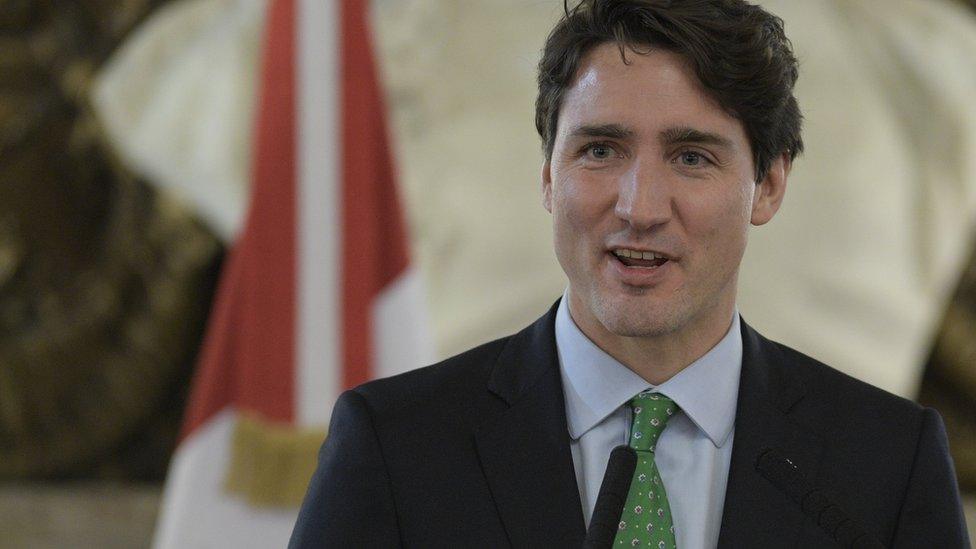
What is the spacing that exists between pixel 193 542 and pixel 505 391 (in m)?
1.88

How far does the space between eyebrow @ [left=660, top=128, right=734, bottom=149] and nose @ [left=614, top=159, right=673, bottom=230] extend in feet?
0.10

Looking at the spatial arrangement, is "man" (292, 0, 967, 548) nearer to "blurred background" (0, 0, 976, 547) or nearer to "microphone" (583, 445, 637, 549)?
"microphone" (583, 445, 637, 549)

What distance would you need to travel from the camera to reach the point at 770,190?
4.85ft

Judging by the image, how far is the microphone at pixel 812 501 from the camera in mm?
1235

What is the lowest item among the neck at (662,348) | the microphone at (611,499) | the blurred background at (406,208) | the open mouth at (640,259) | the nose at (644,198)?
the microphone at (611,499)

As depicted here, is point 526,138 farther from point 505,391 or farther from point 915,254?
point 505,391

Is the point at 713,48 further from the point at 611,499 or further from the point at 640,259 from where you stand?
the point at 611,499

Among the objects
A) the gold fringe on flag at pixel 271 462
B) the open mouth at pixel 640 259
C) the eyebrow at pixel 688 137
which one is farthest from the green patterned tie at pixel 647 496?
the gold fringe on flag at pixel 271 462


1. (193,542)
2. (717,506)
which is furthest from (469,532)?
(193,542)

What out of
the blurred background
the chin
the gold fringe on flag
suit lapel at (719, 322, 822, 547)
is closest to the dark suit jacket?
suit lapel at (719, 322, 822, 547)

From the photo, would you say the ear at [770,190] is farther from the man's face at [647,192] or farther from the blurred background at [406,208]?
the blurred background at [406,208]

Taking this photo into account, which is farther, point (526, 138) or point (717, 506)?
point (526, 138)

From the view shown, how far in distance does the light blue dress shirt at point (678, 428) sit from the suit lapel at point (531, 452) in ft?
0.09

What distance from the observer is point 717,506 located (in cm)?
141
